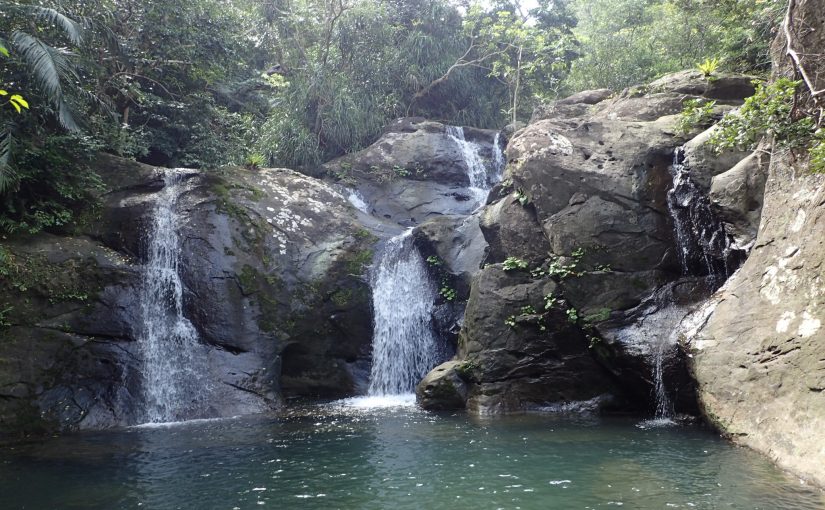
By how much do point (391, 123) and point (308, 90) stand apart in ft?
11.7

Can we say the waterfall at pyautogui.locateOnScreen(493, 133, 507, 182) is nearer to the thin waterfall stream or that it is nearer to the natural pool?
the thin waterfall stream

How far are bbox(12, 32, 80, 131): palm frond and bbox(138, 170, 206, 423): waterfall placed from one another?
10.7 ft

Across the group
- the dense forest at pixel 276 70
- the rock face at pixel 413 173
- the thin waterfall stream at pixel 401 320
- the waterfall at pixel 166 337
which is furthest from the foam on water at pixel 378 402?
the dense forest at pixel 276 70

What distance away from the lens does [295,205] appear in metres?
16.7

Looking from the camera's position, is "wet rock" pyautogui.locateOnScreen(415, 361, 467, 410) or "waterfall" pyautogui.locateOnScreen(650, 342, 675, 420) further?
"wet rock" pyautogui.locateOnScreen(415, 361, 467, 410)

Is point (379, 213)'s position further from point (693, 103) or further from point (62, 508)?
point (62, 508)

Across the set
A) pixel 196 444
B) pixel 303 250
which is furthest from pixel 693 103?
pixel 196 444

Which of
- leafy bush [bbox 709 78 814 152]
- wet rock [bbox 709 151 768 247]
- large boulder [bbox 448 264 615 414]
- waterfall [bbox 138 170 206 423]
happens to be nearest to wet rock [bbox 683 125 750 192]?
wet rock [bbox 709 151 768 247]

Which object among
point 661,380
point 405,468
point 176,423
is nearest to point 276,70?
point 176,423

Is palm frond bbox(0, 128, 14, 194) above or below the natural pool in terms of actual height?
above

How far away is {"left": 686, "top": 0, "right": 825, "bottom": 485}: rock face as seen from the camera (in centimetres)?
742

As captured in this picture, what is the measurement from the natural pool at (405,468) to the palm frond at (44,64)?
679 cm

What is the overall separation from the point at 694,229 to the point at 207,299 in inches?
415

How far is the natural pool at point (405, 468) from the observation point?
677 centimetres
